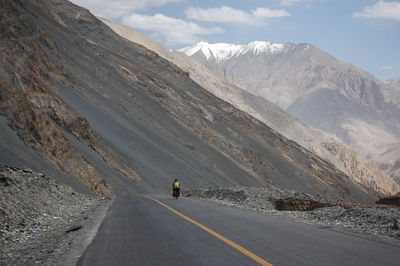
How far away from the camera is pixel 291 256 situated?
24.0 feet

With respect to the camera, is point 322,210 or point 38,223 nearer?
point 38,223

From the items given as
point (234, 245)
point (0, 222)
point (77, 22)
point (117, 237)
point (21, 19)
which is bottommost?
point (0, 222)

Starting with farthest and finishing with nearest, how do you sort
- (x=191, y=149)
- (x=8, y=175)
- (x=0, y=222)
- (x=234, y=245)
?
(x=191, y=149) → (x=8, y=175) → (x=0, y=222) → (x=234, y=245)

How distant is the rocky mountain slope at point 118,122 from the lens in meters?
34.4

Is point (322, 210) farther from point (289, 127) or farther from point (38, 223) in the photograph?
point (289, 127)

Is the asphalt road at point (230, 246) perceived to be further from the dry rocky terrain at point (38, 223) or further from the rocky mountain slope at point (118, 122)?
the rocky mountain slope at point (118, 122)

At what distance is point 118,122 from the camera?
55.6 m

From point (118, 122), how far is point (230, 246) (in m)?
48.7

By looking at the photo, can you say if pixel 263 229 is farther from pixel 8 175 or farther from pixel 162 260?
pixel 8 175

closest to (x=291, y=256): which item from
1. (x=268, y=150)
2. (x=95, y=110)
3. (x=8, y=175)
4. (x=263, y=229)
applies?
(x=263, y=229)

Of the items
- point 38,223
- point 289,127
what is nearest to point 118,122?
point 38,223

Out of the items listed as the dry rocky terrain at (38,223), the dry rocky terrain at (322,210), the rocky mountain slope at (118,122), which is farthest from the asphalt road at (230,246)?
the rocky mountain slope at (118,122)

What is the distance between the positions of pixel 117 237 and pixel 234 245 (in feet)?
9.58

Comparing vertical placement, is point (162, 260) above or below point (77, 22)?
below
